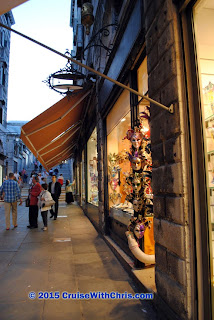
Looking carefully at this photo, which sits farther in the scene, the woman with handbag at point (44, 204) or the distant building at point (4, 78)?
the distant building at point (4, 78)

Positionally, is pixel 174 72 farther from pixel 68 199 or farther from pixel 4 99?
pixel 4 99

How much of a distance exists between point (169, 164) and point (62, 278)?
8.71ft

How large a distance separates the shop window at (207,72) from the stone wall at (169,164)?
0.65 feet

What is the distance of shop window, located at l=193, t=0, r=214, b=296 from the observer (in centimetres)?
235

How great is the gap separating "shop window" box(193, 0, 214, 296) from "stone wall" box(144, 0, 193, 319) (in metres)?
0.20

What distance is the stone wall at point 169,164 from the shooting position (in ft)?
7.68

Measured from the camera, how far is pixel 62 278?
3979 mm

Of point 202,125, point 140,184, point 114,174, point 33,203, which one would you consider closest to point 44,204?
point 33,203

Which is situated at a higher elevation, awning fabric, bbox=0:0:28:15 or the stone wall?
awning fabric, bbox=0:0:28:15

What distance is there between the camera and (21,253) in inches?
213

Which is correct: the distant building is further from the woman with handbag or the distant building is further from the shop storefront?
the shop storefront

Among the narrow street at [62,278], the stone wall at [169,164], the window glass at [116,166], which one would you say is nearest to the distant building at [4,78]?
the window glass at [116,166]

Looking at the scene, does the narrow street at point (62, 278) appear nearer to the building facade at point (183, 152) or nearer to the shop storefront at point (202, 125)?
the building facade at point (183, 152)

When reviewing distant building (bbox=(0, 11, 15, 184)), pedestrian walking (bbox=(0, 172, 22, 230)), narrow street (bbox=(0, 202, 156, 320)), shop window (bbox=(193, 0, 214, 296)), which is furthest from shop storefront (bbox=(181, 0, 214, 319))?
distant building (bbox=(0, 11, 15, 184))
